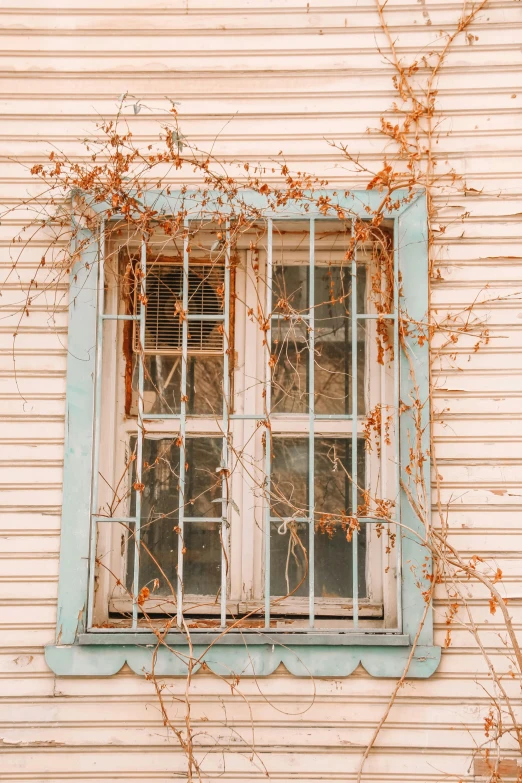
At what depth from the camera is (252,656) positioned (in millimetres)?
3018

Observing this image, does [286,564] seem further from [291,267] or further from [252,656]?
[291,267]

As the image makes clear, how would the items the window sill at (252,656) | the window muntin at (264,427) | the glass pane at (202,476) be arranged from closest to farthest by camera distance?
the window sill at (252,656), the window muntin at (264,427), the glass pane at (202,476)

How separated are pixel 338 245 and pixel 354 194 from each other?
9.5 inches

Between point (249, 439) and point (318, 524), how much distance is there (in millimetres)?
463

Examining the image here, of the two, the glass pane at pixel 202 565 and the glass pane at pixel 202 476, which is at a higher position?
the glass pane at pixel 202 476

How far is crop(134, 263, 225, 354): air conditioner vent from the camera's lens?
3375 millimetres

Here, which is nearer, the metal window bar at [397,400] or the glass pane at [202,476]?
the metal window bar at [397,400]

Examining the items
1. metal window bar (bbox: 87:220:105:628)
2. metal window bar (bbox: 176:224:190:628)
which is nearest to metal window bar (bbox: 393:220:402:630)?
metal window bar (bbox: 176:224:190:628)

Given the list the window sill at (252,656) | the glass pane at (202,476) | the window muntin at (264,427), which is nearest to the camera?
the window sill at (252,656)

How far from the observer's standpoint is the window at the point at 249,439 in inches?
120

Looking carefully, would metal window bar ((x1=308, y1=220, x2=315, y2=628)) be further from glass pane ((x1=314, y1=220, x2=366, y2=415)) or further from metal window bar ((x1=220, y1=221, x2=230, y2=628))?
metal window bar ((x1=220, y1=221, x2=230, y2=628))

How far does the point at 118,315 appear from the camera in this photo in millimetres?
3199

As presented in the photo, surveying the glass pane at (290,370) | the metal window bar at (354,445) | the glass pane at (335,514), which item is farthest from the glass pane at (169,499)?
the metal window bar at (354,445)

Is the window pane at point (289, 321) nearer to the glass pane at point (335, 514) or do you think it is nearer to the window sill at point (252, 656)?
the glass pane at point (335, 514)
